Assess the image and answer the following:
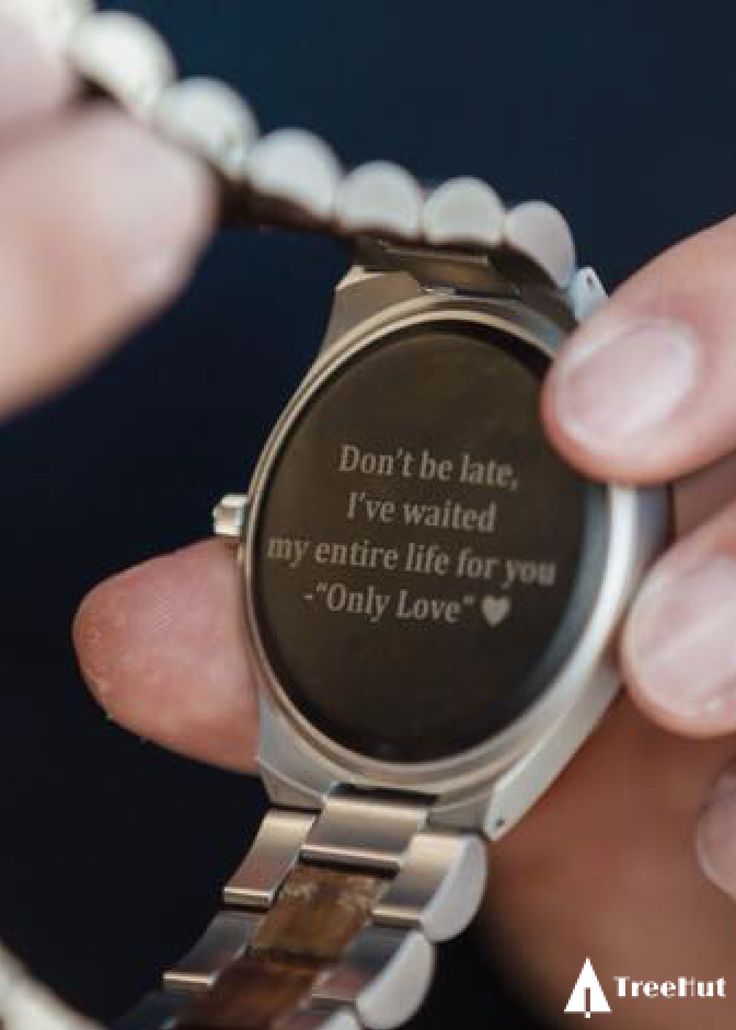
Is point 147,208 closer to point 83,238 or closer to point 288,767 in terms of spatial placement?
point 83,238

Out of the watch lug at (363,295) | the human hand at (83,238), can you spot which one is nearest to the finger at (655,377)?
the watch lug at (363,295)

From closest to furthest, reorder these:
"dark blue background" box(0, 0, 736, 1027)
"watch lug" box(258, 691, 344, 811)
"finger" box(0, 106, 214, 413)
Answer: "finger" box(0, 106, 214, 413)
"watch lug" box(258, 691, 344, 811)
"dark blue background" box(0, 0, 736, 1027)

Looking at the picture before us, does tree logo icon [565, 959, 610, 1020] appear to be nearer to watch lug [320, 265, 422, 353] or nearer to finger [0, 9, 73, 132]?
watch lug [320, 265, 422, 353]

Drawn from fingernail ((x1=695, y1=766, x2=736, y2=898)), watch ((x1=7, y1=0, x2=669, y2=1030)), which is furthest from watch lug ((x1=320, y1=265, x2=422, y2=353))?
fingernail ((x1=695, y1=766, x2=736, y2=898))

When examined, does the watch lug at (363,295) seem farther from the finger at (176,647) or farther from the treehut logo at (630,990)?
the treehut logo at (630,990)

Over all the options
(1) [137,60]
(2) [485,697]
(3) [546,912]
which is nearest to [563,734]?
(2) [485,697]

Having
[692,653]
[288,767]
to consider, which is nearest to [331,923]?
[288,767]
